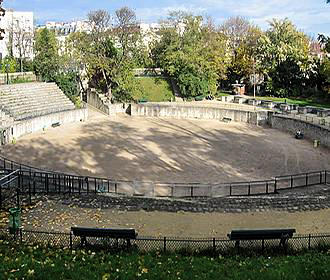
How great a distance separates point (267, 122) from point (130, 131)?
14.4 m

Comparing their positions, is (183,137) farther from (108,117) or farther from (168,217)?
(168,217)

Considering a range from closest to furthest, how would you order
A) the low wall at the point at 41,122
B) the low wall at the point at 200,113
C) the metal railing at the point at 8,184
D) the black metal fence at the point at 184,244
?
the black metal fence at the point at 184,244 → the metal railing at the point at 8,184 → the low wall at the point at 41,122 → the low wall at the point at 200,113

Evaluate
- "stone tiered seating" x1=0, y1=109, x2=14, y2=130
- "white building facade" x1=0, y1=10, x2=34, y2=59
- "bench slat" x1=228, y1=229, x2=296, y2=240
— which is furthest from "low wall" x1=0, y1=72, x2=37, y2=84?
"bench slat" x1=228, y1=229, x2=296, y2=240

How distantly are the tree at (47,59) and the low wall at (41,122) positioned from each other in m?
10.4

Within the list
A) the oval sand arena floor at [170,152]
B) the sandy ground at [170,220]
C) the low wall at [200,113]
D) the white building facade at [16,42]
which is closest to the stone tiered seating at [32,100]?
the oval sand arena floor at [170,152]

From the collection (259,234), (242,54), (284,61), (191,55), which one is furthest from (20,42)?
(259,234)

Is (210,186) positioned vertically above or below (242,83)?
below

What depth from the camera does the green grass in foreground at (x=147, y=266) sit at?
9242mm

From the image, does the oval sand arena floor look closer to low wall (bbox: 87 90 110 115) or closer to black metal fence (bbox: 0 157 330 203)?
black metal fence (bbox: 0 157 330 203)

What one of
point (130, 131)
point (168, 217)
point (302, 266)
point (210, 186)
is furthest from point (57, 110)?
point (302, 266)

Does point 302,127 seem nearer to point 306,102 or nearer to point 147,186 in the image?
point 306,102

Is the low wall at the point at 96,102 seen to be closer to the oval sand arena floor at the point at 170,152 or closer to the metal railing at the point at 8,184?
the oval sand arena floor at the point at 170,152

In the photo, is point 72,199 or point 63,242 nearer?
point 63,242

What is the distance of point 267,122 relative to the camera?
45.9 m
